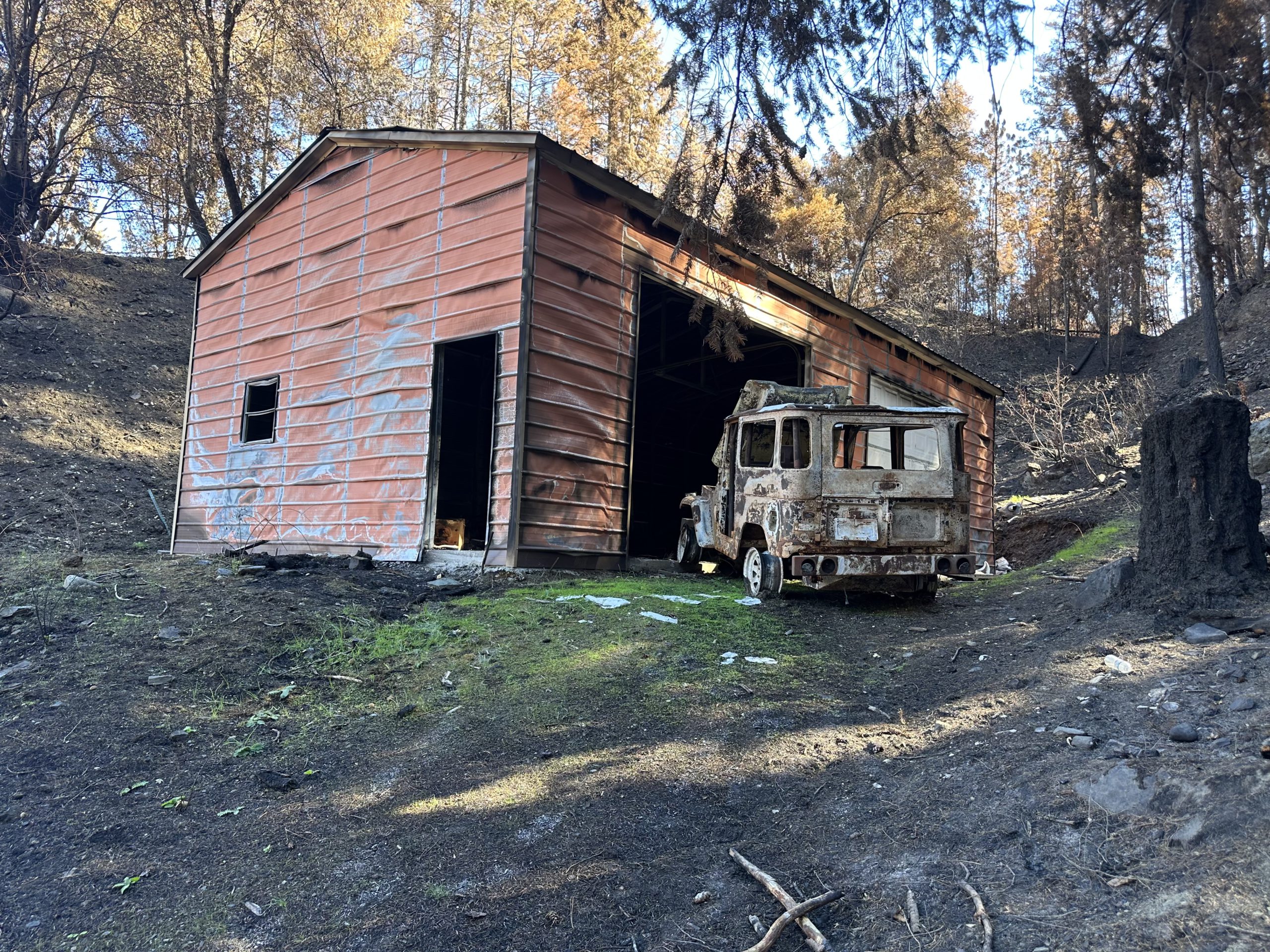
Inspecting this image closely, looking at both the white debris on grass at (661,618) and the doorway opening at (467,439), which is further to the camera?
the doorway opening at (467,439)

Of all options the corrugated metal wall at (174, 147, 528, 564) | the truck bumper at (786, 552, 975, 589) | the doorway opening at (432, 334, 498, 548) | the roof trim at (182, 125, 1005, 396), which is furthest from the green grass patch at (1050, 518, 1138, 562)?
the doorway opening at (432, 334, 498, 548)

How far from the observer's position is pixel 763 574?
29.0ft

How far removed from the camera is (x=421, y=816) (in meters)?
4.30

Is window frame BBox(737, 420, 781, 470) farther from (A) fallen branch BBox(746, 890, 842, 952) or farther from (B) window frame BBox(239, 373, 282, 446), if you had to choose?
(B) window frame BBox(239, 373, 282, 446)

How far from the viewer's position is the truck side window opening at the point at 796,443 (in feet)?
28.2

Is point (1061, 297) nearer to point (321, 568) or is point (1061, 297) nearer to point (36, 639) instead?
point (321, 568)

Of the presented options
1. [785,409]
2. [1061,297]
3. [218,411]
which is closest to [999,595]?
[785,409]

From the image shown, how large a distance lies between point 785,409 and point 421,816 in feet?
19.6

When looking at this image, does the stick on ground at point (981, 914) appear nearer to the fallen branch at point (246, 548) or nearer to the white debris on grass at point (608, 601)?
the white debris on grass at point (608, 601)

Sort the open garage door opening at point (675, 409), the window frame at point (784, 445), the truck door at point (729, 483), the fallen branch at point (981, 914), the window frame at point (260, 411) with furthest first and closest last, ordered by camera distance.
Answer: the open garage door opening at point (675, 409), the window frame at point (260, 411), the truck door at point (729, 483), the window frame at point (784, 445), the fallen branch at point (981, 914)

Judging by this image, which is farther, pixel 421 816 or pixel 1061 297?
pixel 1061 297

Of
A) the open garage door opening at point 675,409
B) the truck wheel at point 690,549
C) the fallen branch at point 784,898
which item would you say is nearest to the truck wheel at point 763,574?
the truck wheel at point 690,549

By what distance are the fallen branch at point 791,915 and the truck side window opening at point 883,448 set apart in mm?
5616

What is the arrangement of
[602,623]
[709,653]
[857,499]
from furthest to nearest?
[857,499] → [602,623] → [709,653]
